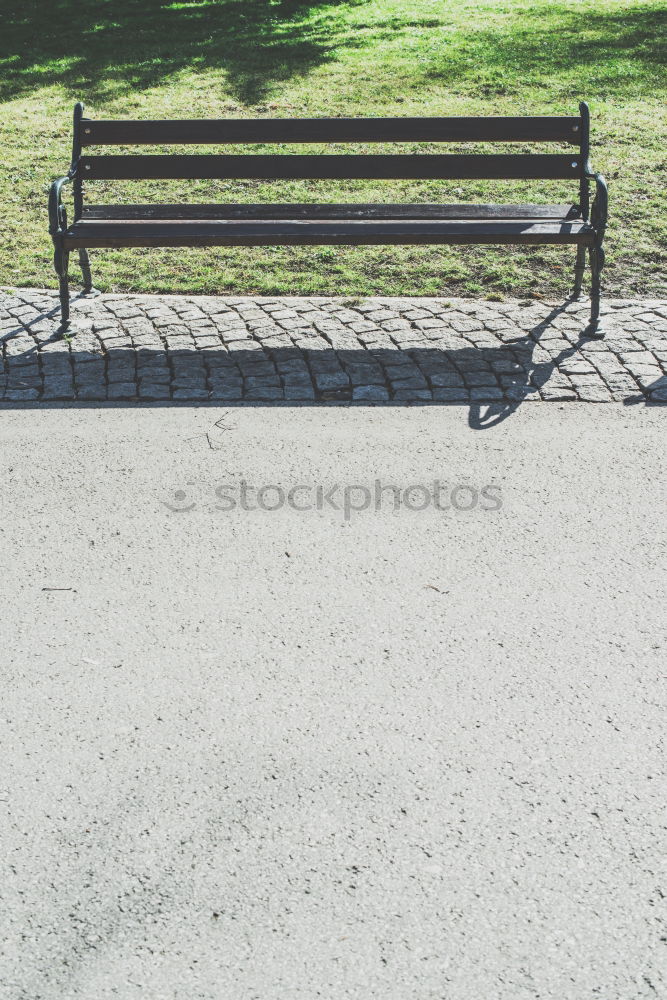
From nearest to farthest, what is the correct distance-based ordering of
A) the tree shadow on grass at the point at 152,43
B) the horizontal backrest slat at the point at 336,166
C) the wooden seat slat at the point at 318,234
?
the wooden seat slat at the point at 318,234 < the horizontal backrest slat at the point at 336,166 < the tree shadow on grass at the point at 152,43

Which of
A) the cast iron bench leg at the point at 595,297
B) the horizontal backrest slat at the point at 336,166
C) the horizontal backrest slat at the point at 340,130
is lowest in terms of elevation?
the cast iron bench leg at the point at 595,297

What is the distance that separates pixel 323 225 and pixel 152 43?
8779 mm

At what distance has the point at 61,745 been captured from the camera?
3.44 metres

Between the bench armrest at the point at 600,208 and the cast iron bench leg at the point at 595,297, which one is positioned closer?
the bench armrest at the point at 600,208

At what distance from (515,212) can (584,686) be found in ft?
11.3

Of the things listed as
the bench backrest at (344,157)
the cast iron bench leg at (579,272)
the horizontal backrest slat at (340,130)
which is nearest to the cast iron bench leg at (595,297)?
the cast iron bench leg at (579,272)

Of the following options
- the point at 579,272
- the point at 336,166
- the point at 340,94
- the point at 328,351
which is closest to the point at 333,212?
the point at 336,166

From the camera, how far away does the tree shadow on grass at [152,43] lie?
11875 millimetres

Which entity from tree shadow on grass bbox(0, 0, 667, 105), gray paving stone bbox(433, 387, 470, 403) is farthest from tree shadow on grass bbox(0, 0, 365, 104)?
gray paving stone bbox(433, 387, 470, 403)

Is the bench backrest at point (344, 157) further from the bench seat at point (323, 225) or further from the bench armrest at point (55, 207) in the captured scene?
the bench armrest at point (55, 207)

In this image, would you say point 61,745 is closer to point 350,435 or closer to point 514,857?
point 514,857

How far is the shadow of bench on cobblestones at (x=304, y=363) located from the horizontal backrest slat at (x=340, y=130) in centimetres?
106

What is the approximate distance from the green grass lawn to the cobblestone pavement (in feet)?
1.21

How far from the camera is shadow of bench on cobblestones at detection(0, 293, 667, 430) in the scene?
5.55 meters
